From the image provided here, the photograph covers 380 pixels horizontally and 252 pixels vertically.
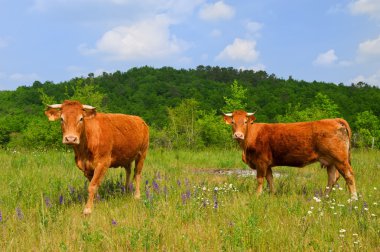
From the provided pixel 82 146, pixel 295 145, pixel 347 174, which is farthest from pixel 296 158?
pixel 82 146

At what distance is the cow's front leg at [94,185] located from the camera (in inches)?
225

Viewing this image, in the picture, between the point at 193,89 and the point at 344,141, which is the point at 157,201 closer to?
the point at 344,141

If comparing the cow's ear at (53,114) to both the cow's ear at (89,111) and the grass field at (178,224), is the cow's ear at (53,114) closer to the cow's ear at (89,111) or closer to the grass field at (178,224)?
the cow's ear at (89,111)

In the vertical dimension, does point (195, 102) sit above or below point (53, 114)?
below

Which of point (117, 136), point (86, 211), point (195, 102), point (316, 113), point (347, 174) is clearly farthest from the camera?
point (195, 102)

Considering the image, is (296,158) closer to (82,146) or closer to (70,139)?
(82,146)

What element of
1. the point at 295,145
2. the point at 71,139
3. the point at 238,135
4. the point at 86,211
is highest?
the point at 71,139

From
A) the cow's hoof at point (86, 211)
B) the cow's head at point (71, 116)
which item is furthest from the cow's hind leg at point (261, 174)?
the cow's head at point (71, 116)

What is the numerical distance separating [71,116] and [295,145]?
A: 4.91 meters

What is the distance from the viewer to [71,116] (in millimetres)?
5754

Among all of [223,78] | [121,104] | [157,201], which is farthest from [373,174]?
[223,78]

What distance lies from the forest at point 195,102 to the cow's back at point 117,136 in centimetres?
4357

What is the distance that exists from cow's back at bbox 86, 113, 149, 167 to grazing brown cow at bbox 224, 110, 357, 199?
2.22 meters

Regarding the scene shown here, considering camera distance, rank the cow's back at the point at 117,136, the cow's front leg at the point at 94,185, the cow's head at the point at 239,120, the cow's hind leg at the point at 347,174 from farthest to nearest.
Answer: the cow's head at the point at 239,120 → the cow's hind leg at the point at 347,174 → the cow's back at the point at 117,136 → the cow's front leg at the point at 94,185
